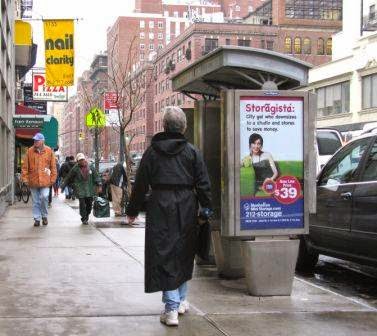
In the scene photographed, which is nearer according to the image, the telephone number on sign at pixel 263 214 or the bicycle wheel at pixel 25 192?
the telephone number on sign at pixel 263 214

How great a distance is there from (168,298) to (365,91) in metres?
38.9

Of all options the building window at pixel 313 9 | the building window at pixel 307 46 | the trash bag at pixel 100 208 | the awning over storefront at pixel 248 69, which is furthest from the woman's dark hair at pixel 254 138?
the building window at pixel 313 9

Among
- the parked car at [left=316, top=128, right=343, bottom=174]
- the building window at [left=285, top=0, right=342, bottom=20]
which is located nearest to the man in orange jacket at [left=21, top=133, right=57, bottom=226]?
the parked car at [left=316, top=128, right=343, bottom=174]

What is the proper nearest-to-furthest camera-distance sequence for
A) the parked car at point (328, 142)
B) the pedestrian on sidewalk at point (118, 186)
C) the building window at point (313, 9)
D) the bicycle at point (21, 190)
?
the pedestrian on sidewalk at point (118, 186) → the parked car at point (328, 142) → the bicycle at point (21, 190) → the building window at point (313, 9)

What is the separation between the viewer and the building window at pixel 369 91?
40931mm

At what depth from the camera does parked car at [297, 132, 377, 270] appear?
22.2 feet

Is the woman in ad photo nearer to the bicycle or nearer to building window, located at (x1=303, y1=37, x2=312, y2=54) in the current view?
the bicycle

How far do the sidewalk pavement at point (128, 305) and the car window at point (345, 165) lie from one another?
1.33 m

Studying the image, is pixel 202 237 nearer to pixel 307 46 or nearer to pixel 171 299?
pixel 171 299

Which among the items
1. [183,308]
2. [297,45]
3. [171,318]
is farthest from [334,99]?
[297,45]

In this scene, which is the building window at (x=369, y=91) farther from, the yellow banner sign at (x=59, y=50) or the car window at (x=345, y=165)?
the car window at (x=345, y=165)

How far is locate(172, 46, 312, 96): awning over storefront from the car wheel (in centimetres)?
235

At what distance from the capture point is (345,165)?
7.71 metres

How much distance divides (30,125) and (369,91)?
26032mm
